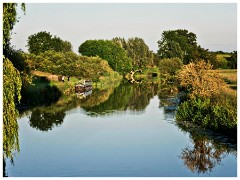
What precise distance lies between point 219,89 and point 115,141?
31.4 feet

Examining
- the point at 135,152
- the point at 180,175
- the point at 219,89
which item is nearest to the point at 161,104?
the point at 219,89

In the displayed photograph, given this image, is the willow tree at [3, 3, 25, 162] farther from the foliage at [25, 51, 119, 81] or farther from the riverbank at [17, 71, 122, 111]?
the foliage at [25, 51, 119, 81]

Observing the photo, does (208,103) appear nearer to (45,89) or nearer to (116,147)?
(116,147)

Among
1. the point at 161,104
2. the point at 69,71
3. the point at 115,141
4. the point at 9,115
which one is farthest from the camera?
the point at 69,71

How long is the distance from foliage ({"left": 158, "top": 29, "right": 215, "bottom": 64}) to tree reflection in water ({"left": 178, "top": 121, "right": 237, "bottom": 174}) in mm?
54920

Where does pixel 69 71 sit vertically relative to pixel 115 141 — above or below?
above

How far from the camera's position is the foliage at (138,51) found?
85938 millimetres

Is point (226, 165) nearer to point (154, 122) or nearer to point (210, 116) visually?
point (210, 116)

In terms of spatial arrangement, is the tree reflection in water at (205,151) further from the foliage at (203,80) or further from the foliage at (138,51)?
the foliage at (138,51)

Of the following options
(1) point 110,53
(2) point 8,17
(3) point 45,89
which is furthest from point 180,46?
(2) point 8,17

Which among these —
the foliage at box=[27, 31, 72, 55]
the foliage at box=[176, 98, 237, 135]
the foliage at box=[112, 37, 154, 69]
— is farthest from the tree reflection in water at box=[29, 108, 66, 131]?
the foliage at box=[112, 37, 154, 69]

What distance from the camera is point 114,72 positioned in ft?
233

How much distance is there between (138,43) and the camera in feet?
286

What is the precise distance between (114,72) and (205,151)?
172 feet
